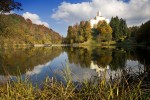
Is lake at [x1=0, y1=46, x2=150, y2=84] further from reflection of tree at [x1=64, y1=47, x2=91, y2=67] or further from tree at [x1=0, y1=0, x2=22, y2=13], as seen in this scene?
tree at [x1=0, y1=0, x2=22, y2=13]

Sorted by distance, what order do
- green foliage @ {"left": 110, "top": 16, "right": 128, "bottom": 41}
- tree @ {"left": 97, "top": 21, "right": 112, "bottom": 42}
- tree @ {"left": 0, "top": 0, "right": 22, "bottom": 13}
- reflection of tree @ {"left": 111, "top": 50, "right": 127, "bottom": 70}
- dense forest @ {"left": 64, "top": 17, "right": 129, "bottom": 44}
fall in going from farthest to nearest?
green foliage @ {"left": 110, "top": 16, "right": 128, "bottom": 41} → dense forest @ {"left": 64, "top": 17, "right": 129, "bottom": 44} → tree @ {"left": 97, "top": 21, "right": 112, "bottom": 42} → reflection of tree @ {"left": 111, "top": 50, "right": 127, "bottom": 70} → tree @ {"left": 0, "top": 0, "right": 22, "bottom": 13}

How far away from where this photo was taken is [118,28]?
4461 inches

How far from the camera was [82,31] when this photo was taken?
11319 centimetres

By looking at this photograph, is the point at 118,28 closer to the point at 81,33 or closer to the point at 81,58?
the point at 81,33

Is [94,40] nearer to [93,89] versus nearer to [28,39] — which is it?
[28,39]

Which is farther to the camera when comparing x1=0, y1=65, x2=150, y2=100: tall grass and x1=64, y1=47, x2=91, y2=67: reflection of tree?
x1=64, y1=47, x2=91, y2=67: reflection of tree

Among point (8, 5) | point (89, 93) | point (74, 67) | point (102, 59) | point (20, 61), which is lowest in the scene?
point (102, 59)

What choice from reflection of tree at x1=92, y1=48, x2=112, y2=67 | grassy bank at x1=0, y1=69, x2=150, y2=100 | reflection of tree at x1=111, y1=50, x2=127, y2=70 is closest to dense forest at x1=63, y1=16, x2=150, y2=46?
reflection of tree at x1=92, y1=48, x2=112, y2=67

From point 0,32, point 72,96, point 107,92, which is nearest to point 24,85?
point 72,96

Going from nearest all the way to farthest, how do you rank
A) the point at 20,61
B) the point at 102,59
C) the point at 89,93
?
the point at 89,93
the point at 20,61
the point at 102,59

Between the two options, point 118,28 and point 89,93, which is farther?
point 118,28

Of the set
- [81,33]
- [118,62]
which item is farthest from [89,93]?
[81,33]

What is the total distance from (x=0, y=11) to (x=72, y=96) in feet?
45.8

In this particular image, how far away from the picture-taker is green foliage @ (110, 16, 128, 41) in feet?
365
